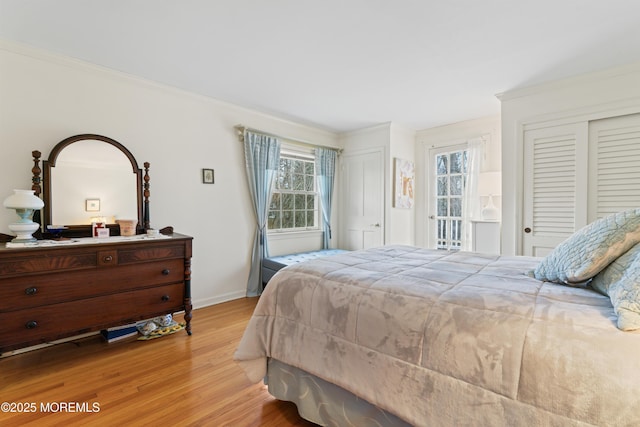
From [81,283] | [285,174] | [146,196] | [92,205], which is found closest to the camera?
[81,283]

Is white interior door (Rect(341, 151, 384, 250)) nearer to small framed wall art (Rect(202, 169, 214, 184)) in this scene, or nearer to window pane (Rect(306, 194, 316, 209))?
window pane (Rect(306, 194, 316, 209))

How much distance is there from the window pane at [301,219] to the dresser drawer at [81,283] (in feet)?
6.81

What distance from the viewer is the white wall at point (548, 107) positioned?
8.54 ft

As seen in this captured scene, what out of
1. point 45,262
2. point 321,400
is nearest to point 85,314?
point 45,262

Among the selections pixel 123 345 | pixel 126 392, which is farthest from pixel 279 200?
pixel 126 392

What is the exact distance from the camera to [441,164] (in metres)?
4.50

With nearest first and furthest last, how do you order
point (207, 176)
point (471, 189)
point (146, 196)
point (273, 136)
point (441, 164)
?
point (146, 196) → point (207, 176) → point (273, 136) → point (471, 189) → point (441, 164)

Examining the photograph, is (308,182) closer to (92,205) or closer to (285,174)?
(285,174)

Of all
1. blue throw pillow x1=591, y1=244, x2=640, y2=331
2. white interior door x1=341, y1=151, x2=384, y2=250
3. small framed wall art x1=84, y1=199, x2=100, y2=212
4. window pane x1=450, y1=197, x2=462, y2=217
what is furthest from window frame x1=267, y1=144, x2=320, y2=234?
blue throw pillow x1=591, y1=244, x2=640, y2=331

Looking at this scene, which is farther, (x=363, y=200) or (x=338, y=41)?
(x=363, y=200)

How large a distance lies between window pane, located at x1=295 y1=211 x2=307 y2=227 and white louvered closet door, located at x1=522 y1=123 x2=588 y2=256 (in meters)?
2.83

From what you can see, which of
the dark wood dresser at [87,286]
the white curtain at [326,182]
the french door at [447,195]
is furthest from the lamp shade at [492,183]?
the dark wood dresser at [87,286]

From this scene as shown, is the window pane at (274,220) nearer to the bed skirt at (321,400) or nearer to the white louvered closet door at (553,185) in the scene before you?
the bed skirt at (321,400)

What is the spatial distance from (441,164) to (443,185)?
1.09 ft
